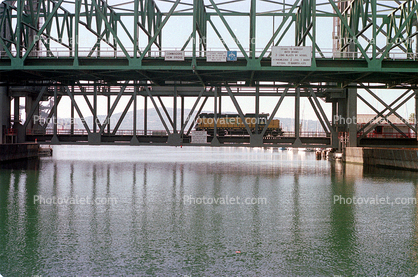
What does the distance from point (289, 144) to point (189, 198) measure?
98.3 ft

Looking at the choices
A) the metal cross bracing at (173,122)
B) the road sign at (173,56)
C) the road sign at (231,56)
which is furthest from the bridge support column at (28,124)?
the road sign at (231,56)

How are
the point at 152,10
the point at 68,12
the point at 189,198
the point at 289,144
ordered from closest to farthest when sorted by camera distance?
the point at 189,198 < the point at 152,10 < the point at 68,12 < the point at 289,144

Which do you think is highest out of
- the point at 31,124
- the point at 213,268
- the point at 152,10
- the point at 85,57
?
the point at 152,10

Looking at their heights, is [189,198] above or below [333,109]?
below

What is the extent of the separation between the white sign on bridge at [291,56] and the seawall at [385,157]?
15084 mm

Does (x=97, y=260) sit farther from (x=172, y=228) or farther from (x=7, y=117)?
(x=7, y=117)

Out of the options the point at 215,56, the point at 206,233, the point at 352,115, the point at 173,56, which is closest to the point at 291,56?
the point at 215,56

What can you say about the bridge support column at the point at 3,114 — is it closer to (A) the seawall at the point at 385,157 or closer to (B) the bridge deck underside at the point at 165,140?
(B) the bridge deck underside at the point at 165,140

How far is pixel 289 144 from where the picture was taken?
48656mm

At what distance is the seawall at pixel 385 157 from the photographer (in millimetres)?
38750

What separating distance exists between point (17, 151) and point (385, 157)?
135 ft

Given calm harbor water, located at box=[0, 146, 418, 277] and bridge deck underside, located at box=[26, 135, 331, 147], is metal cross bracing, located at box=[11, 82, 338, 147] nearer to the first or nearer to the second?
bridge deck underside, located at box=[26, 135, 331, 147]

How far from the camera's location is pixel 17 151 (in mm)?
48969

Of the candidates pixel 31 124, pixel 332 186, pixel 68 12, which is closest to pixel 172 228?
pixel 332 186
